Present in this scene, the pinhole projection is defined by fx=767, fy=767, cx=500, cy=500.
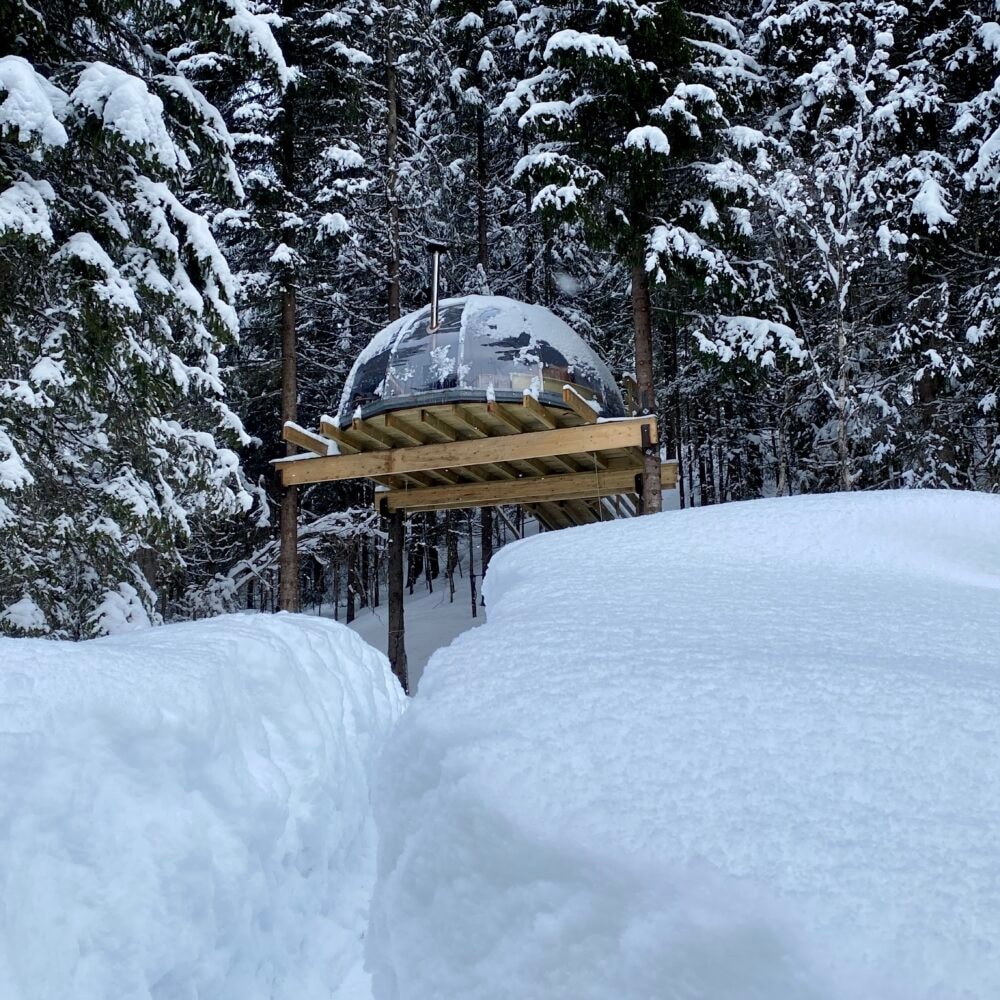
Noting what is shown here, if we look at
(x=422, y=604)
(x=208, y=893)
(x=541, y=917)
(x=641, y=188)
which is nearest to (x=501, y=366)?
(x=641, y=188)

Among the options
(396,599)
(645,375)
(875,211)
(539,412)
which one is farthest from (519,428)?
(875,211)

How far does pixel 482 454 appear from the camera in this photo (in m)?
8.82

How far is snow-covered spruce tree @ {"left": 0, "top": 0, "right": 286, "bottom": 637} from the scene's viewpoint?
5219 mm

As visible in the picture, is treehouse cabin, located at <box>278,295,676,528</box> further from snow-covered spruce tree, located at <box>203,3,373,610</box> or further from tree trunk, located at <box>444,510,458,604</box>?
tree trunk, located at <box>444,510,458,604</box>

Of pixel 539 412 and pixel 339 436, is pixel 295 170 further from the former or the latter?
pixel 539 412

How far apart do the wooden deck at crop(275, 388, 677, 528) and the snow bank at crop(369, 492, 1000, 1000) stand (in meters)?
5.88

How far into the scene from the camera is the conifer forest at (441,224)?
19.5 ft

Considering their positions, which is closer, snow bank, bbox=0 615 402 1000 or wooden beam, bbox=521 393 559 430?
snow bank, bbox=0 615 402 1000

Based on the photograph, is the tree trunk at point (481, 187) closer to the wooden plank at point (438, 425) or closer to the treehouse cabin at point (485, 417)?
the treehouse cabin at point (485, 417)

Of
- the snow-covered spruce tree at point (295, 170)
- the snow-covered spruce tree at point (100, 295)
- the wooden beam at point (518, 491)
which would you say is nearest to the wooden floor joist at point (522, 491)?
the wooden beam at point (518, 491)

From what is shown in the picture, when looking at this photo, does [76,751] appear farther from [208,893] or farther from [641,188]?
[641,188]

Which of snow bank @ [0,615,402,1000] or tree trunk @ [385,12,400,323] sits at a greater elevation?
tree trunk @ [385,12,400,323]

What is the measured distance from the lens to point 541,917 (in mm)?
1339

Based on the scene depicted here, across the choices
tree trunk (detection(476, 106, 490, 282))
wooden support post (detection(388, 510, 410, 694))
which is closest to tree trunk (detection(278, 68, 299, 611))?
wooden support post (detection(388, 510, 410, 694))
